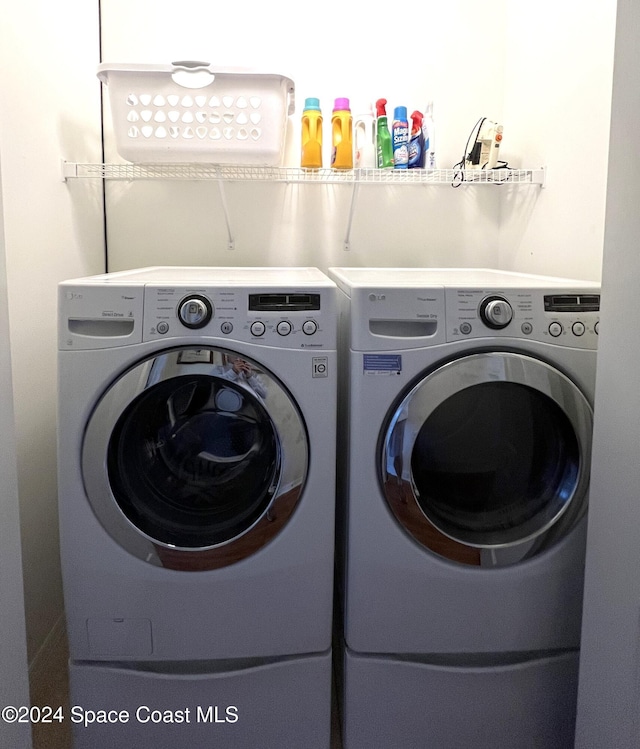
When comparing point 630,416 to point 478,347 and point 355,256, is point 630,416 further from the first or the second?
point 355,256

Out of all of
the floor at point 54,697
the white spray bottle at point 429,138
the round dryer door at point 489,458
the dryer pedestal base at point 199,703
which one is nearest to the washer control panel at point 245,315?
the round dryer door at point 489,458

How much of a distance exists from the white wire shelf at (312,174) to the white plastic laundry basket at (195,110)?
7.9 inches

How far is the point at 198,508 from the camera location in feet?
4.37

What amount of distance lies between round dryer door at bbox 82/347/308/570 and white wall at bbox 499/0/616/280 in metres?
0.95

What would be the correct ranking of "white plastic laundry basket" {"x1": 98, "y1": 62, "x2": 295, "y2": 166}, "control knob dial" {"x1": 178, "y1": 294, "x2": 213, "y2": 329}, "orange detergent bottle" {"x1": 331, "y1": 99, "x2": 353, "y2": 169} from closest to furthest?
"control knob dial" {"x1": 178, "y1": 294, "x2": 213, "y2": 329}, "white plastic laundry basket" {"x1": 98, "y1": 62, "x2": 295, "y2": 166}, "orange detergent bottle" {"x1": 331, "y1": 99, "x2": 353, "y2": 169}

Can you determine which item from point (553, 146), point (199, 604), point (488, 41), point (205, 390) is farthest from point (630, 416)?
point (488, 41)

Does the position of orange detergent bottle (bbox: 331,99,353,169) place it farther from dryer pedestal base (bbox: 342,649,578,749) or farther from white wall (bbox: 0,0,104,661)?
dryer pedestal base (bbox: 342,649,578,749)

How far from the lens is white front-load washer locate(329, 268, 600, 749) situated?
128cm

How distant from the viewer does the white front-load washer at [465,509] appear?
1277 millimetres

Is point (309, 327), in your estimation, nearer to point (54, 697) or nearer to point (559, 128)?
point (559, 128)

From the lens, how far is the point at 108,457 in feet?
4.14

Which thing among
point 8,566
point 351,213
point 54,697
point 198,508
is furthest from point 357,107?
point 54,697

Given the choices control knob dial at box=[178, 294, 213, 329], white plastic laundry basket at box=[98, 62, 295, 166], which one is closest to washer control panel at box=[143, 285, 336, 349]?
control knob dial at box=[178, 294, 213, 329]

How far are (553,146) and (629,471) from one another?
1157mm
